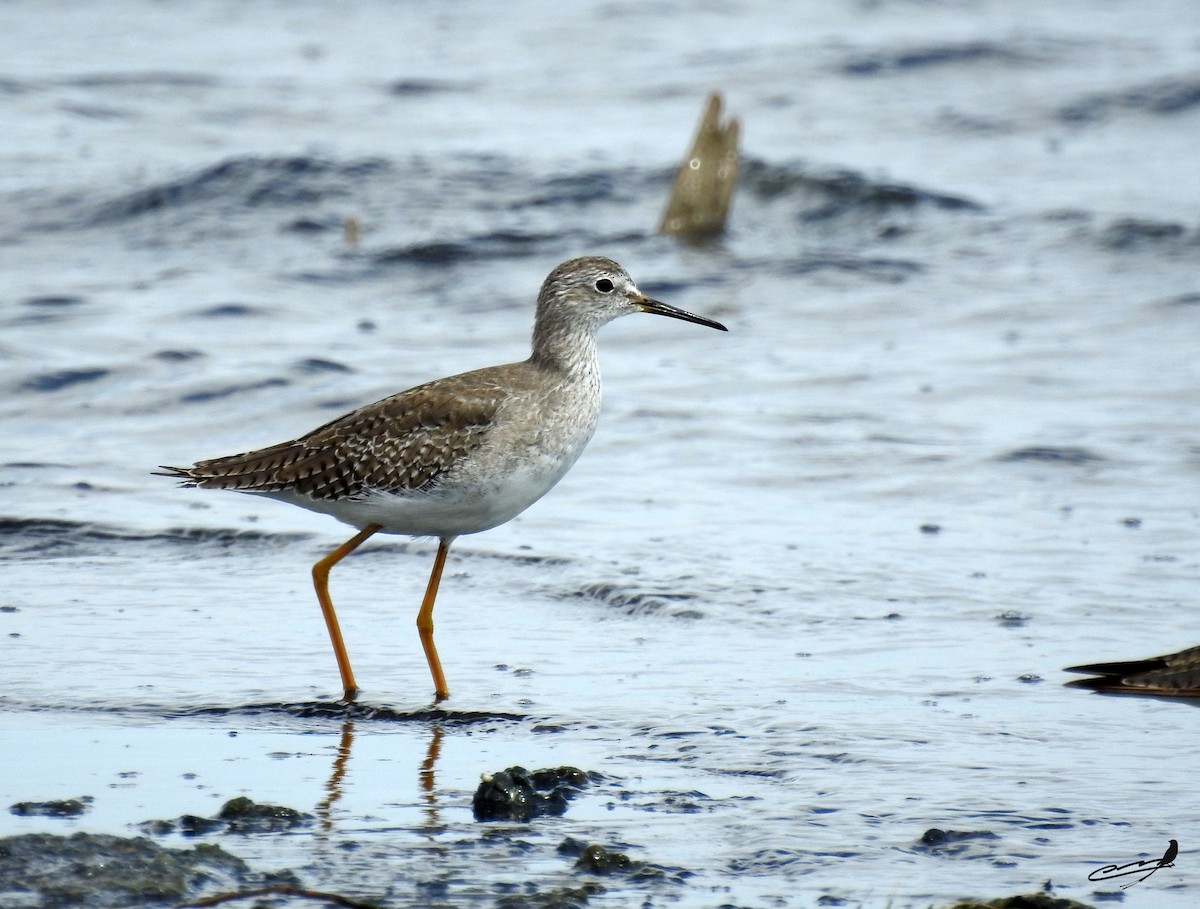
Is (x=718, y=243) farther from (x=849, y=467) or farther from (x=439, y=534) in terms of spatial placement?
(x=439, y=534)

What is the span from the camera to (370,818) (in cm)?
603

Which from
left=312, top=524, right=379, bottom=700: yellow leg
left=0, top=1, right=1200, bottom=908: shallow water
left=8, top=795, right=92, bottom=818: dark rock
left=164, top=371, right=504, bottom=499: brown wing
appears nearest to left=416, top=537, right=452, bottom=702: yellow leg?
left=0, top=1, right=1200, bottom=908: shallow water

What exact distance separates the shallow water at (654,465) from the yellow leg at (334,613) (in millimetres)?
165

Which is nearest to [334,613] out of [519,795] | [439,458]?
[439,458]

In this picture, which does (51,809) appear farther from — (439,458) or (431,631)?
(439,458)

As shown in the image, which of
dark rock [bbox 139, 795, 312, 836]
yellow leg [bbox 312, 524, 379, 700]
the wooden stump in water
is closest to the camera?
dark rock [bbox 139, 795, 312, 836]

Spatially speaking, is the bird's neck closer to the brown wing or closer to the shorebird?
the shorebird

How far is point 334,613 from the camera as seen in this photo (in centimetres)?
805

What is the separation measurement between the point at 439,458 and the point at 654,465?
160 inches

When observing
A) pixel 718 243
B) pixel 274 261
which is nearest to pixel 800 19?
pixel 718 243

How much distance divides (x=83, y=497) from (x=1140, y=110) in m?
16.6

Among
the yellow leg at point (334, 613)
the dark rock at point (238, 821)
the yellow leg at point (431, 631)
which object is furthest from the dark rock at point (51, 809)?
the yellow leg at point (431, 631)

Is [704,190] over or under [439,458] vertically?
over

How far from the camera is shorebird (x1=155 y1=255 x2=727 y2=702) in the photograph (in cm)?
764
